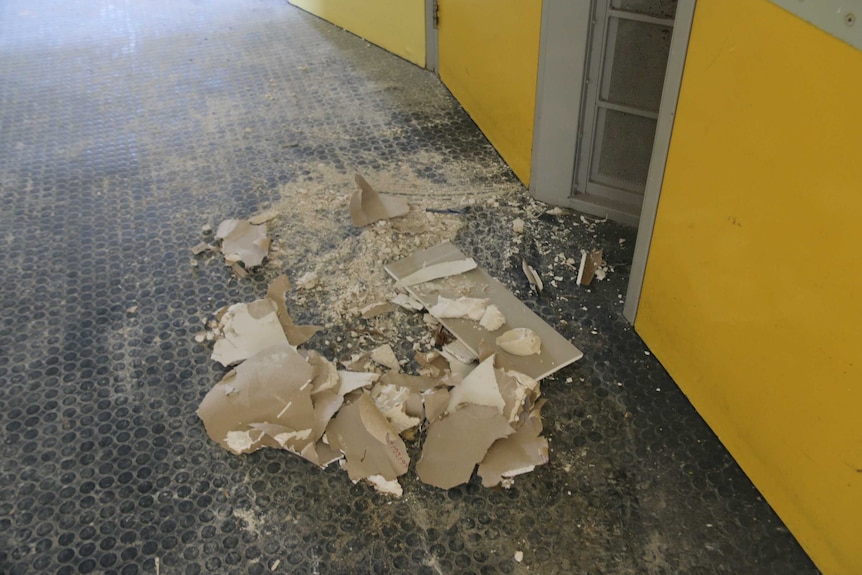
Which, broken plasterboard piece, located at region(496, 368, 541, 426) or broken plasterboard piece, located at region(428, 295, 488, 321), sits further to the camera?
broken plasterboard piece, located at region(428, 295, 488, 321)

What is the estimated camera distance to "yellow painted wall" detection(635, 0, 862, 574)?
4.29 ft

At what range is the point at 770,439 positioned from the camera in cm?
160

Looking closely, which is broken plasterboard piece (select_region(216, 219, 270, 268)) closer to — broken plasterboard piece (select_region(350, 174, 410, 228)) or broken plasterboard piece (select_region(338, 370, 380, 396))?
broken plasterboard piece (select_region(350, 174, 410, 228))

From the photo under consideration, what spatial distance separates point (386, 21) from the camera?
376 cm

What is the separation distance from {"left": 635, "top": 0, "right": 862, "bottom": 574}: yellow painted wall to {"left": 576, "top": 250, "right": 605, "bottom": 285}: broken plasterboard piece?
43 centimetres

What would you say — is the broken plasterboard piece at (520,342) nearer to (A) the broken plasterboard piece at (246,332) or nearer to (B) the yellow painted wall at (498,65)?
(A) the broken plasterboard piece at (246,332)

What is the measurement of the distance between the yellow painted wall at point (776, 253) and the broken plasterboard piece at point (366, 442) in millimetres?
800

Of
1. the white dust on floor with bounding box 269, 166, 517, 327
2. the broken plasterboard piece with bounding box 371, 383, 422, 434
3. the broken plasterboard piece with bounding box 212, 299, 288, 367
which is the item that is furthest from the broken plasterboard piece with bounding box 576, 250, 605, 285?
the broken plasterboard piece with bounding box 212, 299, 288, 367

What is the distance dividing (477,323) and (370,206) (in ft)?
2.34

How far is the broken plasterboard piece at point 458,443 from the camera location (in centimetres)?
172

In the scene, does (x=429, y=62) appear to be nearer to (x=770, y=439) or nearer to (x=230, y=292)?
(x=230, y=292)

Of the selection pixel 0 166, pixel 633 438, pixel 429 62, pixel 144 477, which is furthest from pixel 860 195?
pixel 0 166

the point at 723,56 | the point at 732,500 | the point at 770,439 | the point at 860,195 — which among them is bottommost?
the point at 732,500

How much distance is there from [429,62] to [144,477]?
2.55 m
